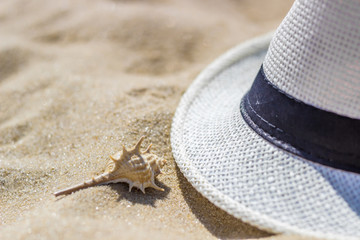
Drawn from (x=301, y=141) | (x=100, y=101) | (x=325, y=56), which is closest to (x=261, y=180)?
(x=301, y=141)

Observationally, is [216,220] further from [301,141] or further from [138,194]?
[301,141]

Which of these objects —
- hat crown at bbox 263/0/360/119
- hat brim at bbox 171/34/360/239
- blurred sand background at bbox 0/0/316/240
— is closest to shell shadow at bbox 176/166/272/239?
blurred sand background at bbox 0/0/316/240

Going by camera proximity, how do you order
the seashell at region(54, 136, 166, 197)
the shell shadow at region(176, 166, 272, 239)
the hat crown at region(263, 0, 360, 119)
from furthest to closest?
the seashell at region(54, 136, 166, 197) < the shell shadow at region(176, 166, 272, 239) < the hat crown at region(263, 0, 360, 119)

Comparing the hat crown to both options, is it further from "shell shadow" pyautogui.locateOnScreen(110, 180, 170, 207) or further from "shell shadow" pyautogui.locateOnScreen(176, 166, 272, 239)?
"shell shadow" pyautogui.locateOnScreen(110, 180, 170, 207)

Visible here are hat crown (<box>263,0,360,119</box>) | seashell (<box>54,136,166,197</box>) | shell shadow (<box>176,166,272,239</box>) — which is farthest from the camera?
seashell (<box>54,136,166,197</box>)

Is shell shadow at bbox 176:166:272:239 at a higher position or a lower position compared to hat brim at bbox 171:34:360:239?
lower

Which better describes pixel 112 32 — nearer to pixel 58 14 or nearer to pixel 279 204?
pixel 58 14

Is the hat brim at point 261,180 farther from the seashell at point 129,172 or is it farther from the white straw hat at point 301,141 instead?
the seashell at point 129,172
